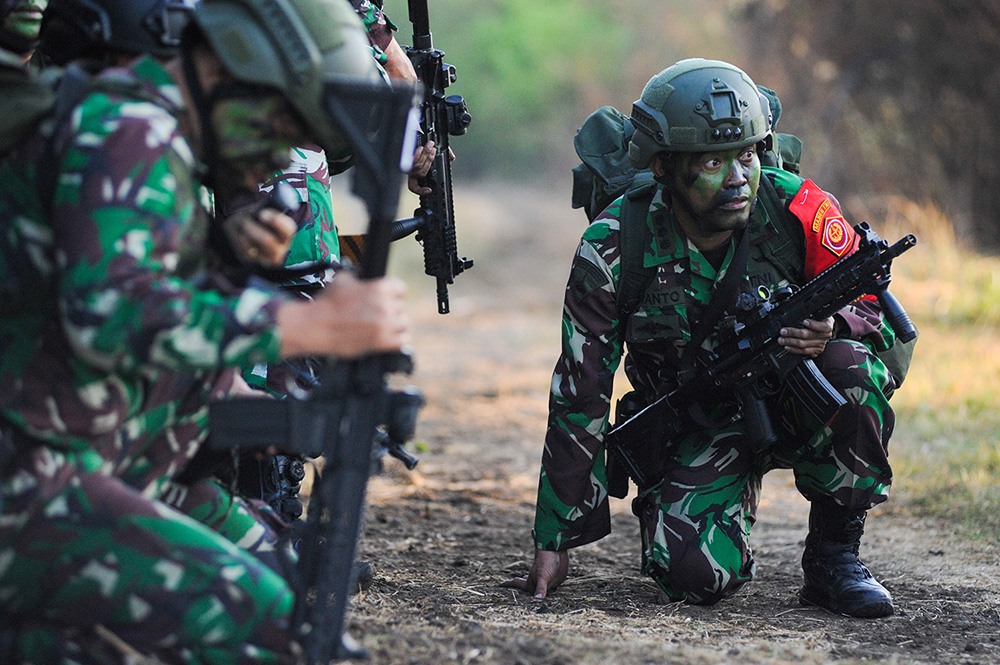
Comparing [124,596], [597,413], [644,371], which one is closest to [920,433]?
[644,371]

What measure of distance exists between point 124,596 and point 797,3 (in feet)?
49.6

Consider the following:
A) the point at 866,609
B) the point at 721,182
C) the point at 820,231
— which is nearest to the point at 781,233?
the point at 820,231

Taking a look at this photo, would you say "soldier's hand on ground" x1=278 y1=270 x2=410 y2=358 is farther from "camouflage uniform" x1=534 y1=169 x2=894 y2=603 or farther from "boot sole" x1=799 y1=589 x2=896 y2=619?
"boot sole" x1=799 y1=589 x2=896 y2=619

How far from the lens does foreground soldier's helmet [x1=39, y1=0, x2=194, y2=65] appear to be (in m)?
3.38

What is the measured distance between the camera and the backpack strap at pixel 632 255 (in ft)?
14.0

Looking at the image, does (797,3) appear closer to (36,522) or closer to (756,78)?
(756,78)

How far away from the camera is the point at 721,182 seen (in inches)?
162

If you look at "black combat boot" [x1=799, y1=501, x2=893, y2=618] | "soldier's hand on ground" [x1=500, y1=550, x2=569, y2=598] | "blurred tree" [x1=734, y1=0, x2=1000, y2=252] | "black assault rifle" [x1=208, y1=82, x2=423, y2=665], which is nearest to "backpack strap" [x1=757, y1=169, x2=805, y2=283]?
"black combat boot" [x1=799, y1=501, x2=893, y2=618]

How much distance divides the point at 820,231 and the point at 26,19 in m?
2.74

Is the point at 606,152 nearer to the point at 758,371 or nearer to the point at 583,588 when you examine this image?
the point at 758,371

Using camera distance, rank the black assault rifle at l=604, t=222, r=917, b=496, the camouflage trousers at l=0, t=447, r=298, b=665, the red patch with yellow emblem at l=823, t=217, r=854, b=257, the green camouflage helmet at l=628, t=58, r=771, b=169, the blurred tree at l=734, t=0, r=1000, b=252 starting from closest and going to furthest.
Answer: the camouflage trousers at l=0, t=447, r=298, b=665, the black assault rifle at l=604, t=222, r=917, b=496, the green camouflage helmet at l=628, t=58, r=771, b=169, the red patch with yellow emblem at l=823, t=217, r=854, b=257, the blurred tree at l=734, t=0, r=1000, b=252

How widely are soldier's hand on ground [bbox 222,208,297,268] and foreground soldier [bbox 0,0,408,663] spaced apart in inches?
6.6

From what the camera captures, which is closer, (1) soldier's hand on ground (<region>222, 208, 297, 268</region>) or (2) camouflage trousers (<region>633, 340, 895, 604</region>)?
(1) soldier's hand on ground (<region>222, 208, 297, 268</region>)

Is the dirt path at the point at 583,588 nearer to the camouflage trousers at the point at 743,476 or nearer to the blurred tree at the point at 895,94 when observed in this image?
the camouflage trousers at the point at 743,476
